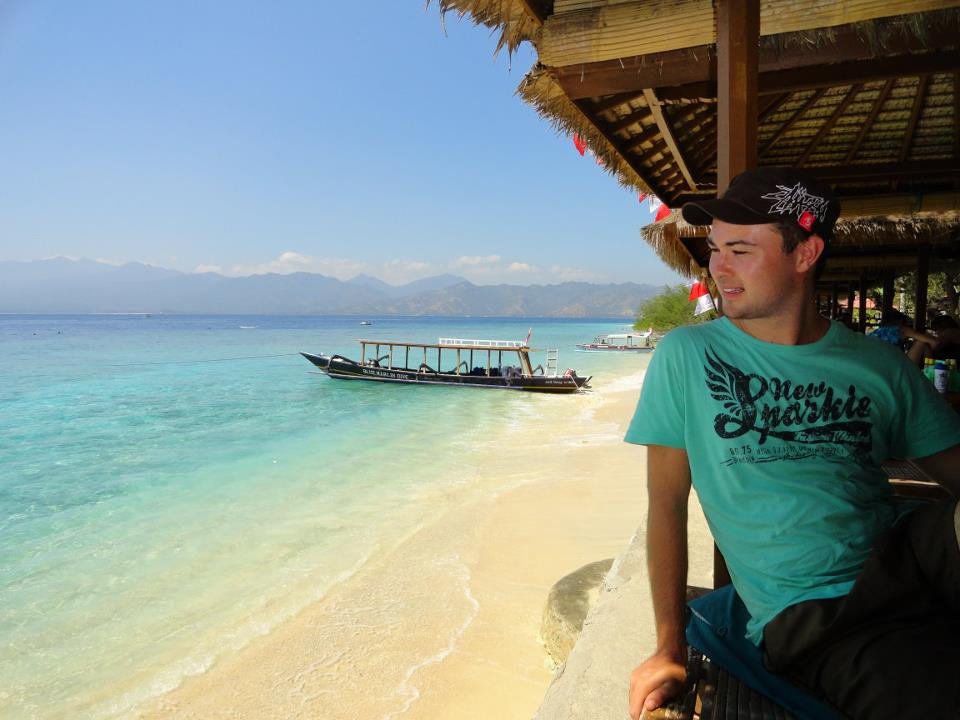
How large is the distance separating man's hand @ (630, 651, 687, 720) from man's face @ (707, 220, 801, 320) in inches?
27.6

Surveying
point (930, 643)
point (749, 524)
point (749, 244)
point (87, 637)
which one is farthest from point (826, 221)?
point (87, 637)

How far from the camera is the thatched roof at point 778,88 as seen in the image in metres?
2.01

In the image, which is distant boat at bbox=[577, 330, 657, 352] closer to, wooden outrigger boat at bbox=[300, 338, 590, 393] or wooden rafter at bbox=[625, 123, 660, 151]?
wooden outrigger boat at bbox=[300, 338, 590, 393]

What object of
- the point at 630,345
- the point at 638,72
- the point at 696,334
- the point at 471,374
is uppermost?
the point at 638,72

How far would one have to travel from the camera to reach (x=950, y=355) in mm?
5008

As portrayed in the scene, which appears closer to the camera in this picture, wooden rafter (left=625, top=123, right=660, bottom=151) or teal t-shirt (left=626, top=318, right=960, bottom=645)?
teal t-shirt (left=626, top=318, right=960, bottom=645)

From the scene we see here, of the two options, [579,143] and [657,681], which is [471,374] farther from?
[657,681]

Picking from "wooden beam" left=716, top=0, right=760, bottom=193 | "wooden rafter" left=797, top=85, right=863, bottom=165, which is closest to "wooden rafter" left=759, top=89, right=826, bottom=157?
"wooden rafter" left=797, top=85, right=863, bottom=165

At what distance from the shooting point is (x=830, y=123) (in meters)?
3.73

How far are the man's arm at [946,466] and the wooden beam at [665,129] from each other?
1.90m

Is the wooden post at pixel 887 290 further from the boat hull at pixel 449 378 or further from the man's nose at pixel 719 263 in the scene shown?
the boat hull at pixel 449 378

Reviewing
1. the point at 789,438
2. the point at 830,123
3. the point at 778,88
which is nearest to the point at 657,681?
the point at 789,438

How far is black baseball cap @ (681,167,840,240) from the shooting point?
1193 mm

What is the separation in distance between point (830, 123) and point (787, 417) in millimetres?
3439
